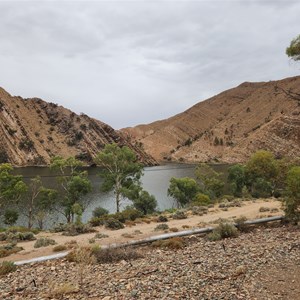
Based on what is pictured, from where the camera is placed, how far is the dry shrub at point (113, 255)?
496 inches

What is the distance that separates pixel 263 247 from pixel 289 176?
5329 mm

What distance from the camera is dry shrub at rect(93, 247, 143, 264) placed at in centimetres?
1259

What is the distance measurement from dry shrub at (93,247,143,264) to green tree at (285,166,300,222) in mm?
8281

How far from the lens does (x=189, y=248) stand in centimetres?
1425

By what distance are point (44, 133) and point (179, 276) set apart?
141647 mm

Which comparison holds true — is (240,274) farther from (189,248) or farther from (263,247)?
(189,248)

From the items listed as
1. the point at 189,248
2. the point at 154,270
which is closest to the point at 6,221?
the point at 189,248

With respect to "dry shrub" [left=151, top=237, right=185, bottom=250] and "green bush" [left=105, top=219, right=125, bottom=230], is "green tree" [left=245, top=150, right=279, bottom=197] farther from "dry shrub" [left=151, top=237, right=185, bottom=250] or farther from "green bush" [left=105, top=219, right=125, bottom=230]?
"dry shrub" [left=151, top=237, right=185, bottom=250]

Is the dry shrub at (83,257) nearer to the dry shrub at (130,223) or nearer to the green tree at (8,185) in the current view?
the dry shrub at (130,223)

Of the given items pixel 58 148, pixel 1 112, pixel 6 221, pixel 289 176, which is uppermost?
pixel 1 112

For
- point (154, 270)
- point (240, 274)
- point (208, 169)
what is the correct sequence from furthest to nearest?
1. point (208, 169)
2. point (154, 270)
3. point (240, 274)

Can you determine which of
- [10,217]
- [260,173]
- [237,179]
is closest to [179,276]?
[10,217]

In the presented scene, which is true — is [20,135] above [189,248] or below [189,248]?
above

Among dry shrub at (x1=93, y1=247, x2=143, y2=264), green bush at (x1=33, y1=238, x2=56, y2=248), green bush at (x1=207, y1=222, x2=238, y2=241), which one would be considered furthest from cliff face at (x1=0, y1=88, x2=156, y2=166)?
dry shrub at (x1=93, y1=247, x2=143, y2=264)
